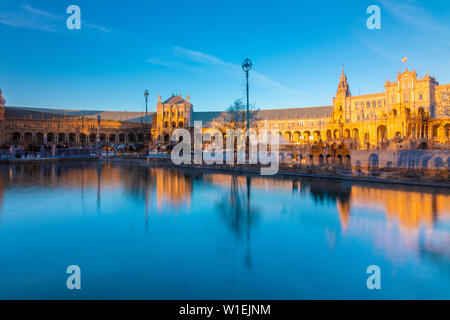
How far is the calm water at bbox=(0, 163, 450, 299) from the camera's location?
173 inches

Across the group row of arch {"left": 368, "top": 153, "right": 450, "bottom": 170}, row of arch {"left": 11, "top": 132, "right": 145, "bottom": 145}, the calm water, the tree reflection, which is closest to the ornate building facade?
row of arch {"left": 11, "top": 132, "right": 145, "bottom": 145}

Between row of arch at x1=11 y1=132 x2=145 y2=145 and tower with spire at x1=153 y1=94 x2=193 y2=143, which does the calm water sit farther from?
tower with spire at x1=153 y1=94 x2=193 y2=143

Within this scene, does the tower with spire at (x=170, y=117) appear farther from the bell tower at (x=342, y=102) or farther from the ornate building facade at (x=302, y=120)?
the bell tower at (x=342, y=102)

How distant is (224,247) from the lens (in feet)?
20.0

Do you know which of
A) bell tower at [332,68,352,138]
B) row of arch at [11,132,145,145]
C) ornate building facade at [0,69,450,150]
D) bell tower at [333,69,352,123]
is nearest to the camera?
ornate building facade at [0,69,450,150]

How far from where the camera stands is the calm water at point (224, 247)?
173 inches

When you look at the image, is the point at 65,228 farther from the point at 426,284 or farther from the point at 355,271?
the point at 426,284

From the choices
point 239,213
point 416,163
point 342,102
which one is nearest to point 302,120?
point 342,102

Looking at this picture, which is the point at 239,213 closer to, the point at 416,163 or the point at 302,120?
the point at 416,163

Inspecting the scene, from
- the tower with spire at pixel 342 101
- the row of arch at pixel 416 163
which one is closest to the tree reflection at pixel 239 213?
the row of arch at pixel 416 163

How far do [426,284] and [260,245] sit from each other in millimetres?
2924

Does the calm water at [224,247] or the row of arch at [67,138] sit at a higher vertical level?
the row of arch at [67,138]
